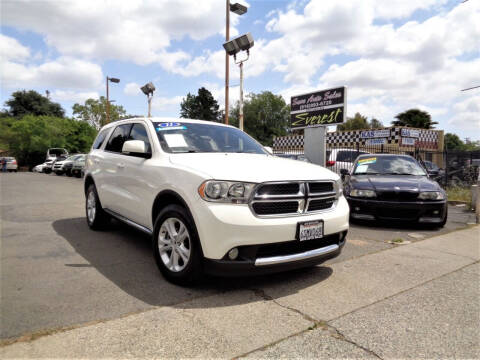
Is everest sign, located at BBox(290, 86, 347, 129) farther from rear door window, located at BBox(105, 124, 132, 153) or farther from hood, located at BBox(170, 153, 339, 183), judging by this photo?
hood, located at BBox(170, 153, 339, 183)

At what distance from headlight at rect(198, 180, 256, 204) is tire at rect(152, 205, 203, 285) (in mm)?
296

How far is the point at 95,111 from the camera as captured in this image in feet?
168

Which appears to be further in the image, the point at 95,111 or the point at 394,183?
the point at 95,111

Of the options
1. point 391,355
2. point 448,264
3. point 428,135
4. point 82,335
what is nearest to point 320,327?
point 391,355

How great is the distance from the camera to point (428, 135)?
27.9 m

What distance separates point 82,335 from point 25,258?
7.88 feet

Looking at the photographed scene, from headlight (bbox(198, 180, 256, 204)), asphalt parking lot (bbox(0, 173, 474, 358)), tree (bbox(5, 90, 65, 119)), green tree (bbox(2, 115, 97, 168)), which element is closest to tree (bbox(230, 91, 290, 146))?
green tree (bbox(2, 115, 97, 168))

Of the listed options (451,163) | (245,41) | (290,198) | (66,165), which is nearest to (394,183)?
(290,198)

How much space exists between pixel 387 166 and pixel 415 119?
50926mm

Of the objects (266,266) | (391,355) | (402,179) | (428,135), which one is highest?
(428,135)

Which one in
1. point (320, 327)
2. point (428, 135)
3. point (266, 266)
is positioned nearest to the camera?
point (320, 327)

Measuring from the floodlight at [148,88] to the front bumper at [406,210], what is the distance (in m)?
13.9

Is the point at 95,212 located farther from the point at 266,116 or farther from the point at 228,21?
the point at 266,116

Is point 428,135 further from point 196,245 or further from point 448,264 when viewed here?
point 196,245
